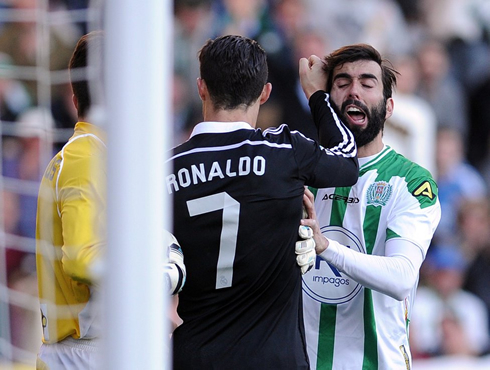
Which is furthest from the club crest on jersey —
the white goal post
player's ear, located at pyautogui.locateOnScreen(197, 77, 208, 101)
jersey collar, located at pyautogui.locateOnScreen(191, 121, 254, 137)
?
the white goal post

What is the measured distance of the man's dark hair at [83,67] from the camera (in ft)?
9.76

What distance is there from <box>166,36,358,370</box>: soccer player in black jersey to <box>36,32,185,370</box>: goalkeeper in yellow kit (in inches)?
6.1

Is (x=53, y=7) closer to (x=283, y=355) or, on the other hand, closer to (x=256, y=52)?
(x=256, y=52)

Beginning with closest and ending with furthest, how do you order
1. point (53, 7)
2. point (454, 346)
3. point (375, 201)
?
point (375, 201) < point (53, 7) < point (454, 346)

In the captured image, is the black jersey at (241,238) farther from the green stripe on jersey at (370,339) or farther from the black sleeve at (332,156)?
the green stripe on jersey at (370,339)

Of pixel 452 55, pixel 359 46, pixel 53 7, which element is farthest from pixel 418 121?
pixel 359 46

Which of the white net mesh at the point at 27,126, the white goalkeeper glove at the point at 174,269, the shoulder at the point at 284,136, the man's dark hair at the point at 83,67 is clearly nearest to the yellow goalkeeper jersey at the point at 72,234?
the man's dark hair at the point at 83,67

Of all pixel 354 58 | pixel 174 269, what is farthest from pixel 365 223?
pixel 174 269

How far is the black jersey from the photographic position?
2557 millimetres

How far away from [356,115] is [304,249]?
0.78m

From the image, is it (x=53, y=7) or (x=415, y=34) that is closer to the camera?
(x=53, y=7)

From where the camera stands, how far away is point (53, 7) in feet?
19.2

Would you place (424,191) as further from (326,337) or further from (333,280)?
(326,337)

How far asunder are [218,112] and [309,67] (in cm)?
67
